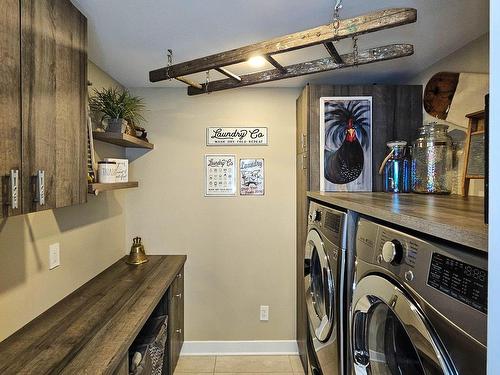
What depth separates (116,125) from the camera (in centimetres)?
215

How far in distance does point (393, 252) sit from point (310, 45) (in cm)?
98

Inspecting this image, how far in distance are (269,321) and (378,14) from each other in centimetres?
251

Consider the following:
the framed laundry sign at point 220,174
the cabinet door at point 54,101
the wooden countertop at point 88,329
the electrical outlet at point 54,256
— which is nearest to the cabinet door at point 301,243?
the framed laundry sign at point 220,174

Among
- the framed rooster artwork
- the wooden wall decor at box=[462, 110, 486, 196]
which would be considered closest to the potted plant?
the framed rooster artwork

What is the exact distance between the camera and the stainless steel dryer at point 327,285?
1.45 meters

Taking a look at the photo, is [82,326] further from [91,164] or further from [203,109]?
[203,109]

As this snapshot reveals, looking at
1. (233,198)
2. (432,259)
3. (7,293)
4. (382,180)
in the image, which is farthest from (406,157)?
(7,293)

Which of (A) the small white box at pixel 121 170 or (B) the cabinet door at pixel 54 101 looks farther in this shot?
(A) the small white box at pixel 121 170

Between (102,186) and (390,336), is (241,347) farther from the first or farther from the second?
(390,336)

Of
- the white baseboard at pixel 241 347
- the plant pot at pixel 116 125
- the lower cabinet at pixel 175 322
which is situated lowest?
the white baseboard at pixel 241 347

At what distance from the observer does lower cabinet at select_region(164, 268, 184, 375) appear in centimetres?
231

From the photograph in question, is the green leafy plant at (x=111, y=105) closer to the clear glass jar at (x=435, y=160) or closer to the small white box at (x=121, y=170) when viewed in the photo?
the small white box at (x=121, y=170)

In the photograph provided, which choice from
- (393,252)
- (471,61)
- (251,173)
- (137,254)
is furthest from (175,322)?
(471,61)

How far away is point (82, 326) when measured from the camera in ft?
4.96
